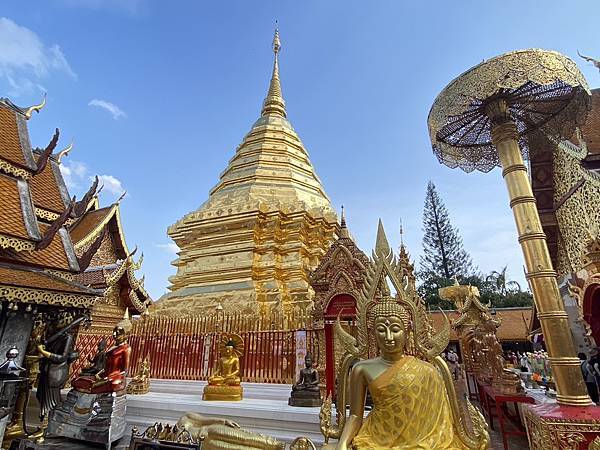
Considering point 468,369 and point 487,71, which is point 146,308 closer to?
point 468,369

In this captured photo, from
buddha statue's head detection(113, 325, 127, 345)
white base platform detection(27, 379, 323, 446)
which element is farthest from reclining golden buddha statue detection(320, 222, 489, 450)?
buddha statue's head detection(113, 325, 127, 345)

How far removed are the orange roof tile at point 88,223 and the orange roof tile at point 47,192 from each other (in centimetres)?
334

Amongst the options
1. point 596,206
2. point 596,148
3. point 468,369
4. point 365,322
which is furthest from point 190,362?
point 596,148

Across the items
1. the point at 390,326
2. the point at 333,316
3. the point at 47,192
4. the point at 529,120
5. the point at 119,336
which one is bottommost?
the point at 390,326

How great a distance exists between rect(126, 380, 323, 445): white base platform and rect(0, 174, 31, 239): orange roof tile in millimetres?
3158

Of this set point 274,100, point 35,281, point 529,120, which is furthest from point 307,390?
point 274,100

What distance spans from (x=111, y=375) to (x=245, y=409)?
2070 mm

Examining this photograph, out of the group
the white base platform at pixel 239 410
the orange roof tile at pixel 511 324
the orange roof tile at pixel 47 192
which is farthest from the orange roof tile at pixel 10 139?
the orange roof tile at pixel 511 324

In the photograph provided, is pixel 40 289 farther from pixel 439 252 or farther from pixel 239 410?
pixel 439 252

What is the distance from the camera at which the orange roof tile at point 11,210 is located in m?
5.41

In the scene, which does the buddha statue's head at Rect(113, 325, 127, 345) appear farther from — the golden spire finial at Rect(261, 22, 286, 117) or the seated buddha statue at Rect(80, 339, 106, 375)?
the golden spire finial at Rect(261, 22, 286, 117)

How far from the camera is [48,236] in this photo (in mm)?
5633

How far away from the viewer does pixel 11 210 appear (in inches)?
231

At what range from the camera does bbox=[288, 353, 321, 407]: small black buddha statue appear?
5.01 metres
